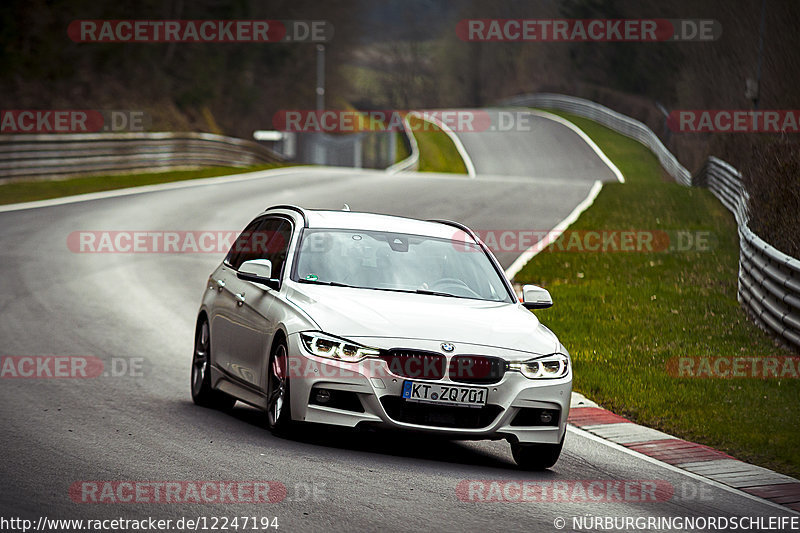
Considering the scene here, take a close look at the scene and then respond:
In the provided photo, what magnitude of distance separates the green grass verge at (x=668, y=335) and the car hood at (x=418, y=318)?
2.16 m

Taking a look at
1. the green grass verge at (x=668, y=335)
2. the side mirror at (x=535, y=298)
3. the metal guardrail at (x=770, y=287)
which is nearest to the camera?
the side mirror at (x=535, y=298)

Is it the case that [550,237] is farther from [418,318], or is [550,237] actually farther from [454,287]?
[418,318]

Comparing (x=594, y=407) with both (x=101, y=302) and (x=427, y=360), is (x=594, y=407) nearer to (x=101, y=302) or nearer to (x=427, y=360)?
(x=427, y=360)

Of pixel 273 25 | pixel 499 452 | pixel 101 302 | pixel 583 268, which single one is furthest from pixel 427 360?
pixel 273 25

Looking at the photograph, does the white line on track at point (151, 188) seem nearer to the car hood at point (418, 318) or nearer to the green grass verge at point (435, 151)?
the green grass verge at point (435, 151)

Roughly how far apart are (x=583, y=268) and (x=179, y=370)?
9.53m

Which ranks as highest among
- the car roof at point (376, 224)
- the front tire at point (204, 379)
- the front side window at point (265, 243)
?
the car roof at point (376, 224)

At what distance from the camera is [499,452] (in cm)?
924

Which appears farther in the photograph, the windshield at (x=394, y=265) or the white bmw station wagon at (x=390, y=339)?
the windshield at (x=394, y=265)

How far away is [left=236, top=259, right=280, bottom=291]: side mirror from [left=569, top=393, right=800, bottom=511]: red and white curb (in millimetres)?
3046

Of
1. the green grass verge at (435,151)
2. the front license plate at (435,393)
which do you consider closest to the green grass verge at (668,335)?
the front license plate at (435,393)

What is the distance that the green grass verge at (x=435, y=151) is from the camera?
192 ft

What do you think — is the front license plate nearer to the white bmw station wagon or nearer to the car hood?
the white bmw station wagon

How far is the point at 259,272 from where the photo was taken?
29.7 feet
